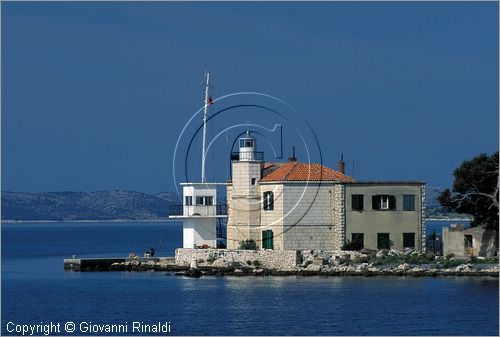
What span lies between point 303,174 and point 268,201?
2.01 metres

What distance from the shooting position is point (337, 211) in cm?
5984

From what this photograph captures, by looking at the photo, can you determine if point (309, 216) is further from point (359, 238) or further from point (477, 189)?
point (477, 189)

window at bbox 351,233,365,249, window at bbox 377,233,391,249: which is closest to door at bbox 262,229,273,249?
window at bbox 351,233,365,249

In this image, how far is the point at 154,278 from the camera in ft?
199

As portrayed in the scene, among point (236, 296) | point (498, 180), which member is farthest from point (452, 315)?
point (498, 180)

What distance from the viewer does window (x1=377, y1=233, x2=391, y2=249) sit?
59.8 meters

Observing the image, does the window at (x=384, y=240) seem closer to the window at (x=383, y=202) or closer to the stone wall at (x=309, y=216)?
the window at (x=383, y=202)

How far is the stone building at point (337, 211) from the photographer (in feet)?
196

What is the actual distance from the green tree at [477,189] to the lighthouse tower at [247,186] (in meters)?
8.40

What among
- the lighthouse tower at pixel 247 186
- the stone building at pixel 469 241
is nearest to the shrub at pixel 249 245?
the lighthouse tower at pixel 247 186

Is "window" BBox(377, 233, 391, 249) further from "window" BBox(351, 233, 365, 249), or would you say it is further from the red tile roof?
the red tile roof

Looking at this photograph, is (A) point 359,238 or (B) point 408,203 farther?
(B) point 408,203

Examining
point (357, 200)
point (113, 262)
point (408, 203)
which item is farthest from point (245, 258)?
point (113, 262)

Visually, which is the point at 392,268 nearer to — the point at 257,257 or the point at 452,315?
the point at 257,257
